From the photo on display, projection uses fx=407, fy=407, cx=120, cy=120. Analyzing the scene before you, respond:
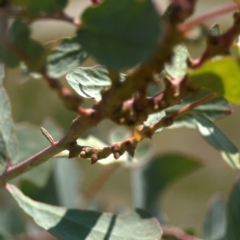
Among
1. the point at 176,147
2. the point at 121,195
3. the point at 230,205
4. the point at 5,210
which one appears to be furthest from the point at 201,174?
the point at 230,205

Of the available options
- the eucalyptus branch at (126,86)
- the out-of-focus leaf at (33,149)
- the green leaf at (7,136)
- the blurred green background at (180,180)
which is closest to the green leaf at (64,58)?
the eucalyptus branch at (126,86)

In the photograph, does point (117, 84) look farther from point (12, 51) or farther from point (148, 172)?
point (148, 172)

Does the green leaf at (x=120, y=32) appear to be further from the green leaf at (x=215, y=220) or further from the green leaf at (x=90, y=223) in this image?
the green leaf at (x=215, y=220)

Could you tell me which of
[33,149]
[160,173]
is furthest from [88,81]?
[160,173]

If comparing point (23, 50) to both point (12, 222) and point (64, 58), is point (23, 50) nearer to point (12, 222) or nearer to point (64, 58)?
point (64, 58)

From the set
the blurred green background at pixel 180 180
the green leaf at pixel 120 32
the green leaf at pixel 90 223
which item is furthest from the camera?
the blurred green background at pixel 180 180

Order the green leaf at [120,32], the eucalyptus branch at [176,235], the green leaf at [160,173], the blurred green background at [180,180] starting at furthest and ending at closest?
the blurred green background at [180,180], the green leaf at [160,173], the eucalyptus branch at [176,235], the green leaf at [120,32]
